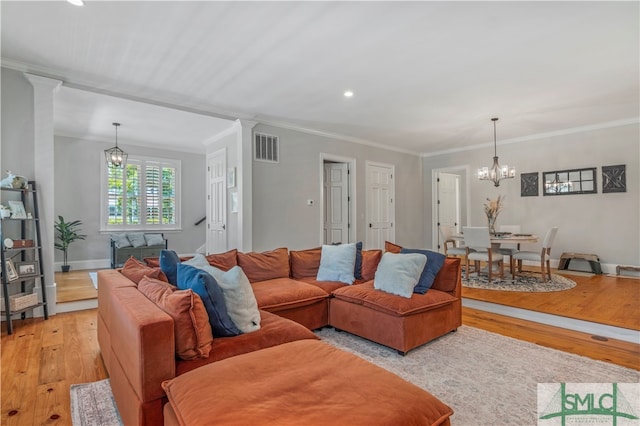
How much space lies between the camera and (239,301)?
2.05 meters

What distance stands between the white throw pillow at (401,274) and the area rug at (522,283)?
225 centimetres

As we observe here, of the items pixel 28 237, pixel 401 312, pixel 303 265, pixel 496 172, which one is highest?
pixel 496 172

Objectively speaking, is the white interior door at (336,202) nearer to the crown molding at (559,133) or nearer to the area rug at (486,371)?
the crown molding at (559,133)

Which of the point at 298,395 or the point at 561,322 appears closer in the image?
the point at 298,395

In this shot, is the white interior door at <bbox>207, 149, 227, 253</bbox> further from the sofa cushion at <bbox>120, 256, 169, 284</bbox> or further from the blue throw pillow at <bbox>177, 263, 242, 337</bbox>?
the blue throw pillow at <bbox>177, 263, 242, 337</bbox>

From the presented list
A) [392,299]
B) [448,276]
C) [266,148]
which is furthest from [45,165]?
[448,276]

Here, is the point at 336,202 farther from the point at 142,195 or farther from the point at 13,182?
the point at 13,182

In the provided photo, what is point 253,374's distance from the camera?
143 cm

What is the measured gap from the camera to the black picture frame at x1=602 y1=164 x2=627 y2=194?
552 centimetres

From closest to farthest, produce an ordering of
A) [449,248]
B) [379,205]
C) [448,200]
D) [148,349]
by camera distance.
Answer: [148,349], [449,248], [379,205], [448,200]

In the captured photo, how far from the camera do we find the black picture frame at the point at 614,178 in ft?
18.1

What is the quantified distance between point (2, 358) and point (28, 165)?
2.04m

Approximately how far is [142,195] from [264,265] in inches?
192

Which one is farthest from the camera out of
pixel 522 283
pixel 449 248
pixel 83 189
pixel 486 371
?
pixel 83 189
